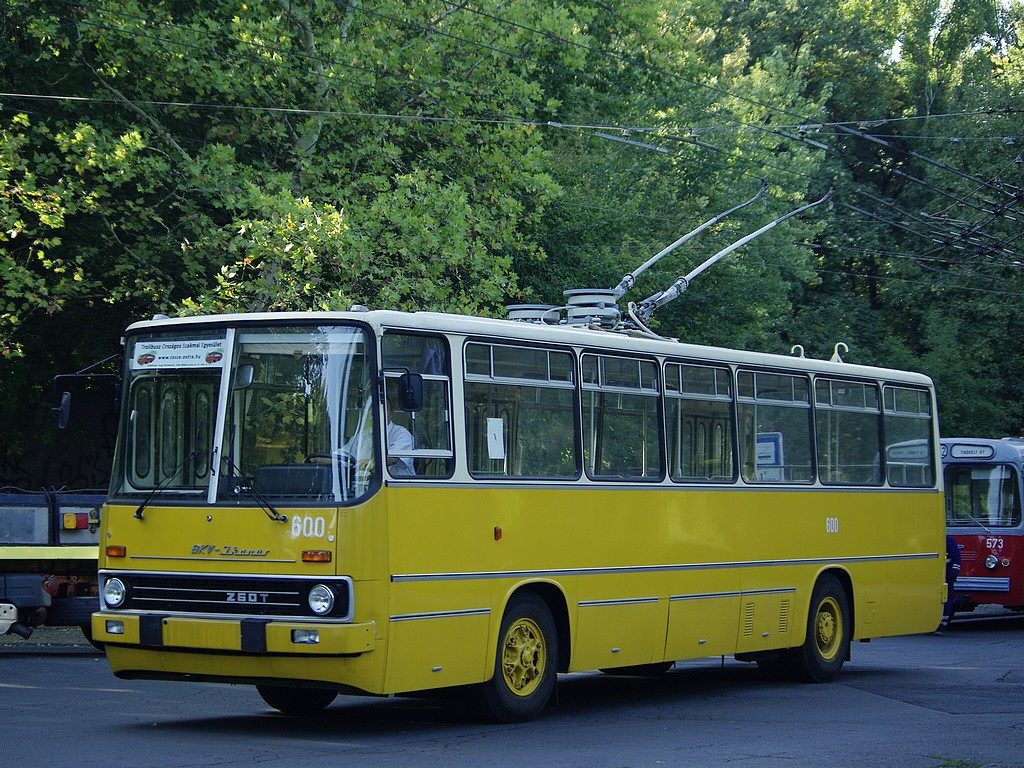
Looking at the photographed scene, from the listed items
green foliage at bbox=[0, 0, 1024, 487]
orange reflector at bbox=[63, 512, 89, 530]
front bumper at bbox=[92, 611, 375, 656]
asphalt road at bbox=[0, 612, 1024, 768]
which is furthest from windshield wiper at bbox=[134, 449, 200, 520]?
green foliage at bbox=[0, 0, 1024, 487]

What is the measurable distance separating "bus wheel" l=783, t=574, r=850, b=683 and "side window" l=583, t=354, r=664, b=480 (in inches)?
119

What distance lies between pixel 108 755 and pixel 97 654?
8857 mm

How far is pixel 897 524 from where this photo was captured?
17141mm

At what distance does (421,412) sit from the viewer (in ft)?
36.2

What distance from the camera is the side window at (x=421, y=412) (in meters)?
10.8

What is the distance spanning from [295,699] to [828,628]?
604cm

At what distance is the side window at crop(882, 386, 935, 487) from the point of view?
56.7ft

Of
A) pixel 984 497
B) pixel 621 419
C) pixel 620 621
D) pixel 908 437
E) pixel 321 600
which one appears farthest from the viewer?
pixel 984 497

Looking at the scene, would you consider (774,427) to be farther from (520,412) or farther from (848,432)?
(520,412)

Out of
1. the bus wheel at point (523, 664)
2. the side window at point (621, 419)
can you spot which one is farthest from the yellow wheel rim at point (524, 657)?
the side window at point (621, 419)

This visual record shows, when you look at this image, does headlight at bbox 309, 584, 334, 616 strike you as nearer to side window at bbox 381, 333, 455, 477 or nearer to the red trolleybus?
side window at bbox 381, 333, 455, 477

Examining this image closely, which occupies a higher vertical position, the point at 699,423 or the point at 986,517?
the point at 699,423

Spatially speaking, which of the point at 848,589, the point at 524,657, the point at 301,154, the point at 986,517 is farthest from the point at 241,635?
the point at 986,517

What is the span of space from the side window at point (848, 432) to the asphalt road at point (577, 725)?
2.04 meters
